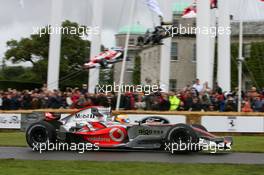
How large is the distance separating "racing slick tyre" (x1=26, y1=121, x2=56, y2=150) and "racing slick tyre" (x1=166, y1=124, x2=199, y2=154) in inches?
124

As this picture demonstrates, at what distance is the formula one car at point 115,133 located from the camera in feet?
43.1

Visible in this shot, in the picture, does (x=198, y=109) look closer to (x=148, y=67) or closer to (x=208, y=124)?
(x=208, y=124)

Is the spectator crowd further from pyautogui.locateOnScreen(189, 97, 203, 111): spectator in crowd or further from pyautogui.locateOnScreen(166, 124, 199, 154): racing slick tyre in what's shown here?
pyautogui.locateOnScreen(166, 124, 199, 154): racing slick tyre

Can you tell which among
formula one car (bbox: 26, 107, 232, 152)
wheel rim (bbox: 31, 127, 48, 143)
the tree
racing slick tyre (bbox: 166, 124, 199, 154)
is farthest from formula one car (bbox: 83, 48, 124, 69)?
the tree

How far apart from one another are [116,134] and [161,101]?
24.8 ft

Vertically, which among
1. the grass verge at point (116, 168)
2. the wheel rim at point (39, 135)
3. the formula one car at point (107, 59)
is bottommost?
the grass verge at point (116, 168)

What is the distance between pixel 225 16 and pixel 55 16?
9467mm

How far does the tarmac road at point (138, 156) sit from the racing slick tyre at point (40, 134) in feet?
1.00

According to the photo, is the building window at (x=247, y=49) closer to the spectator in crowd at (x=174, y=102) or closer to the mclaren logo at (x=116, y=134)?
the spectator in crowd at (x=174, y=102)

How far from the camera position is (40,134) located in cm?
1417

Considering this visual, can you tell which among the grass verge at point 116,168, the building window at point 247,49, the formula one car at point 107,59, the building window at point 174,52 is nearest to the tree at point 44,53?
the building window at point 174,52

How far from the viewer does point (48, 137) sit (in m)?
14.1

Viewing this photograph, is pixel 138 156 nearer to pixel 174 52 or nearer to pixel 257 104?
pixel 257 104

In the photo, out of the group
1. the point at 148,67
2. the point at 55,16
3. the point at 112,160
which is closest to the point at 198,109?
the point at 112,160
